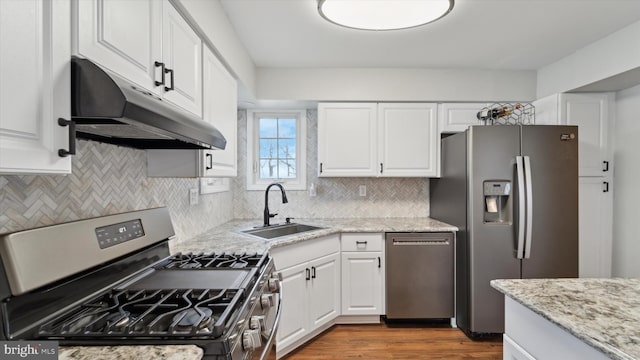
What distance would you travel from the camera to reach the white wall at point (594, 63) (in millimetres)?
2066

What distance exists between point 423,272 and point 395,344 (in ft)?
2.06

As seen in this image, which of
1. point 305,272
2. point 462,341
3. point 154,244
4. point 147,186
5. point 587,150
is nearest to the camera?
point 154,244

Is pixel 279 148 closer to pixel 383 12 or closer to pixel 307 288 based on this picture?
pixel 307 288

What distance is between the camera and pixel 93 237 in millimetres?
1051

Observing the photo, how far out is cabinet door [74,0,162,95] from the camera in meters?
0.75

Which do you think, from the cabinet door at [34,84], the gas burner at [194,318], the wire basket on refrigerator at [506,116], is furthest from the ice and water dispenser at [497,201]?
the cabinet door at [34,84]

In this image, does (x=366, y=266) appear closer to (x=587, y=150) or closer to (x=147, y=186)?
(x=147, y=186)

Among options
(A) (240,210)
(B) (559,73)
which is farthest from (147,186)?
(B) (559,73)

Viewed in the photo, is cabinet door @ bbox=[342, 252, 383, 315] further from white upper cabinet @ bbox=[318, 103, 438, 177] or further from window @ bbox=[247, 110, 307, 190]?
window @ bbox=[247, 110, 307, 190]

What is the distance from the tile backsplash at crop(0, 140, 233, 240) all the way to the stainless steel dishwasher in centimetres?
173

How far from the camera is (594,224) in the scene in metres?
2.59

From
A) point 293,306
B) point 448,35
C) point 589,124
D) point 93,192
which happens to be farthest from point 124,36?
point 589,124

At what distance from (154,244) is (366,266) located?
1751 millimetres

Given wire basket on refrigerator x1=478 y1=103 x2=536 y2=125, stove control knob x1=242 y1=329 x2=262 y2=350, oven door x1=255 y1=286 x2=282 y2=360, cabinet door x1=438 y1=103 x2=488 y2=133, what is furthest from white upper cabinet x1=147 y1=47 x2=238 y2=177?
wire basket on refrigerator x1=478 y1=103 x2=536 y2=125
